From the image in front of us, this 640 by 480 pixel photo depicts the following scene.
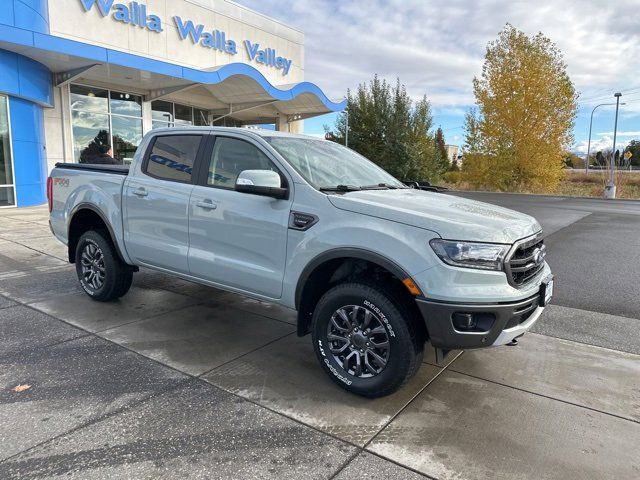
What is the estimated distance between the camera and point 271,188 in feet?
11.7

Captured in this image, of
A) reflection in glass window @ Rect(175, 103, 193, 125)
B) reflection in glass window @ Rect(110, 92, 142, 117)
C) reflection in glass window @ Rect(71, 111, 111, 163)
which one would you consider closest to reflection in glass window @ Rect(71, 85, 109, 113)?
reflection in glass window @ Rect(71, 111, 111, 163)

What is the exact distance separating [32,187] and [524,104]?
24.1m

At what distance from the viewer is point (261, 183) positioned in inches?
139

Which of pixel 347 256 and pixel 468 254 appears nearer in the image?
pixel 468 254

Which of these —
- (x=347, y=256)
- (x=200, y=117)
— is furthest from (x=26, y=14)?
(x=347, y=256)

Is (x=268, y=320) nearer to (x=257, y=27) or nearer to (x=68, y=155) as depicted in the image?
(x=68, y=155)

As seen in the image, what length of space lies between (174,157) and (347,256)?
2294 mm

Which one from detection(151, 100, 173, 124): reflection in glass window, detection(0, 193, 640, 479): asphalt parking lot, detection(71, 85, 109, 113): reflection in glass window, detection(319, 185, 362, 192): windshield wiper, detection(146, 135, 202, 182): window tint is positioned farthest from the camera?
detection(151, 100, 173, 124): reflection in glass window

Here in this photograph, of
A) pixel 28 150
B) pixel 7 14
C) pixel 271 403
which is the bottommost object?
pixel 271 403

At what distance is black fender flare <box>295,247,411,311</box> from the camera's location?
3.10 m

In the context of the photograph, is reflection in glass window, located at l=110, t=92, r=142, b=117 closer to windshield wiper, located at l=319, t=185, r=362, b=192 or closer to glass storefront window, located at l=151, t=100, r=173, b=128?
glass storefront window, located at l=151, t=100, r=173, b=128

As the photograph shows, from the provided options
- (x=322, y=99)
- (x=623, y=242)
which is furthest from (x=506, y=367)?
(x=322, y=99)

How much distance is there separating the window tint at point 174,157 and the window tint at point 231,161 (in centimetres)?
27

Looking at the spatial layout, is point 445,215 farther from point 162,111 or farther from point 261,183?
point 162,111
